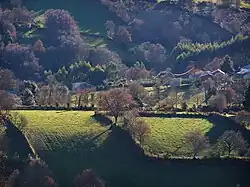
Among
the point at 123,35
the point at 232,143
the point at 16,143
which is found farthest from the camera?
the point at 123,35

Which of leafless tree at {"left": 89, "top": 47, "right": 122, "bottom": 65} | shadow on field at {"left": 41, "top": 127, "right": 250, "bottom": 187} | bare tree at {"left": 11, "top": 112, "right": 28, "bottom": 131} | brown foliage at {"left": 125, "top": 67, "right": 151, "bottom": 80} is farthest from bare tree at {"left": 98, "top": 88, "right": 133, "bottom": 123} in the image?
leafless tree at {"left": 89, "top": 47, "right": 122, "bottom": 65}

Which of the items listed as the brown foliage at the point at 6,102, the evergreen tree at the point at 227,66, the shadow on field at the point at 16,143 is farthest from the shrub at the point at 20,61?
the shadow on field at the point at 16,143

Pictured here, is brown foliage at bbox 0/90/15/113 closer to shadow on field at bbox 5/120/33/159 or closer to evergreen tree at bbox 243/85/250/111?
shadow on field at bbox 5/120/33/159

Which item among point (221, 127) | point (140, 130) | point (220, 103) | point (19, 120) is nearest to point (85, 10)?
point (220, 103)

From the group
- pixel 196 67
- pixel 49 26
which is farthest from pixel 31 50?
pixel 196 67

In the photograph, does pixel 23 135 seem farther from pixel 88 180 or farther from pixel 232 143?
pixel 232 143

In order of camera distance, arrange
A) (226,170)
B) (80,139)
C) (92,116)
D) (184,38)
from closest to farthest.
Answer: (226,170) → (80,139) → (92,116) → (184,38)

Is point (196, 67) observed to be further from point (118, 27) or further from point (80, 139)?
point (80, 139)
